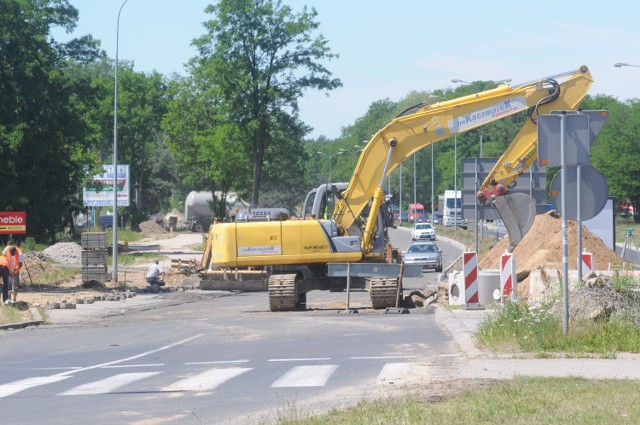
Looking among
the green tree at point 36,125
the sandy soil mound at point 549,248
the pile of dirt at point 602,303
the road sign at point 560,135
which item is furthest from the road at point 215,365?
the green tree at point 36,125

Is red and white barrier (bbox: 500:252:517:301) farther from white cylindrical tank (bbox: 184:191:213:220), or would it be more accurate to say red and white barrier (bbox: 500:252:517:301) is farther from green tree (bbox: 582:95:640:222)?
green tree (bbox: 582:95:640:222)

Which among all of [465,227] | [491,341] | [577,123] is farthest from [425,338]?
[465,227]

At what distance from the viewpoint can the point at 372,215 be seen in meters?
28.5

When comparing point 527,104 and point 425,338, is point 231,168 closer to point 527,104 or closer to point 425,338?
point 527,104

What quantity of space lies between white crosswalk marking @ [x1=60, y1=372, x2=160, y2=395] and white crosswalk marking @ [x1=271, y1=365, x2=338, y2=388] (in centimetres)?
189

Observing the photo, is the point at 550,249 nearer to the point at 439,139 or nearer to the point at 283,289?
the point at 439,139

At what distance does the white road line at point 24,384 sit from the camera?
1345 cm

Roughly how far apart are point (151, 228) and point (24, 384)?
92110 mm

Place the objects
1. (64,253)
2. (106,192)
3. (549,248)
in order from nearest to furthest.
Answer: (549,248), (64,253), (106,192)

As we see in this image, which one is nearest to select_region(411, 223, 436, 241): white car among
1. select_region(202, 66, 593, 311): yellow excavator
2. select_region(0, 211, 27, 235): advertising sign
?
select_region(0, 211, 27, 235): advertising sign

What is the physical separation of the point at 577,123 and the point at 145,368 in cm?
684

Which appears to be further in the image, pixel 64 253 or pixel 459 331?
pixel 64 253

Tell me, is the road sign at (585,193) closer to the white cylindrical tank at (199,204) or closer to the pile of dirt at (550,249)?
the pile of dirt at (550,249)

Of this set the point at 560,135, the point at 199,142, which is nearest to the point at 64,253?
the point at 199,142
